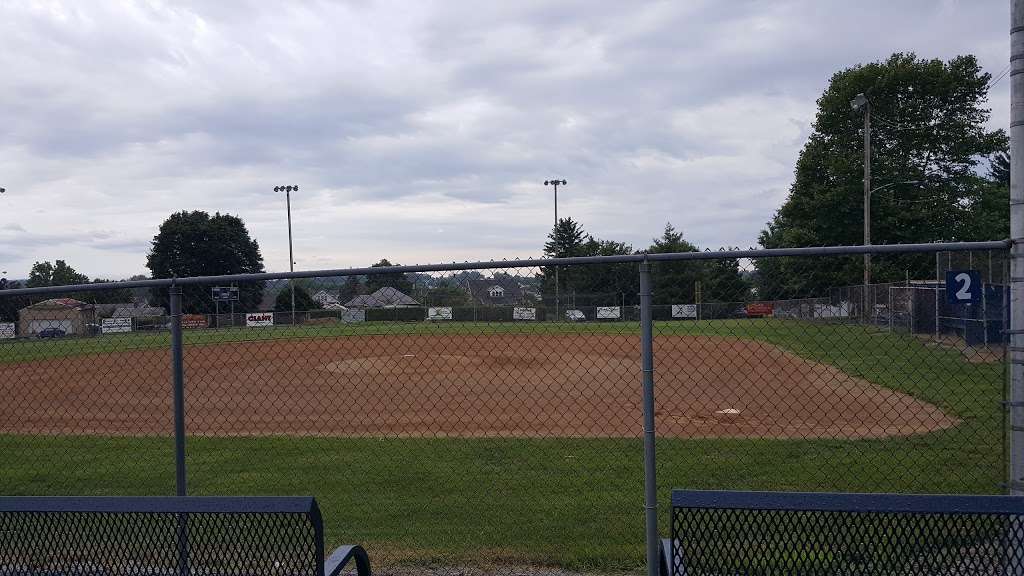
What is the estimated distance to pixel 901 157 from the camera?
45250 mm

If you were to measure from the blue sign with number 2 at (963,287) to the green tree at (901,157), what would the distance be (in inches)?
1668

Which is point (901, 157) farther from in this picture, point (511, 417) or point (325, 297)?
point (325, 297)

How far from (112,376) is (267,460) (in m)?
12.8

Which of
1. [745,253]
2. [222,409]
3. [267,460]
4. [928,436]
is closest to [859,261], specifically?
[928,436]

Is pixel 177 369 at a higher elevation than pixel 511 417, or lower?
higher

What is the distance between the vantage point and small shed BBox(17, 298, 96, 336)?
6.93 m

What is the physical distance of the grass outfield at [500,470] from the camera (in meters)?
5.71

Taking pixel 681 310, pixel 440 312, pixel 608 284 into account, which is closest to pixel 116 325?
pixel 440 312

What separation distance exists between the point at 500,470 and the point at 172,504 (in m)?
5.13

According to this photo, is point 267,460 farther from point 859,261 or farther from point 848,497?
point 859,261

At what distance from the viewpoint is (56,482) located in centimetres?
815

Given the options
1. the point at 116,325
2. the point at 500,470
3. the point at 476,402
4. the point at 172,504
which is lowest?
the point at 476,402

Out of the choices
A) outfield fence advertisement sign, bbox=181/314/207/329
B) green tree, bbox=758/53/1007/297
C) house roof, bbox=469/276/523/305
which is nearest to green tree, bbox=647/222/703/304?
house roof, bbox=469/276/523/305

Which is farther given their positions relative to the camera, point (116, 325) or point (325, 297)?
point (116, 325)
